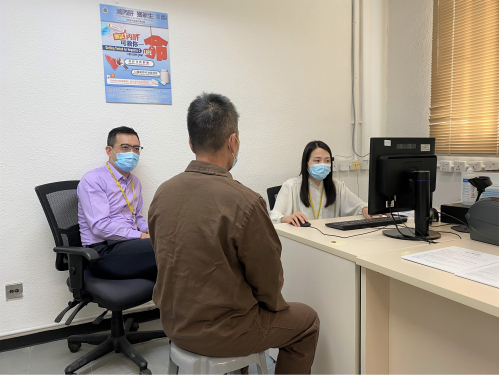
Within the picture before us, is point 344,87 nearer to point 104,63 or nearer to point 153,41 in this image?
point 153,41

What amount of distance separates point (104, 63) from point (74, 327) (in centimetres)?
182

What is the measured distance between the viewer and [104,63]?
7.98 feet

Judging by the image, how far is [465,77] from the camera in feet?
9.01

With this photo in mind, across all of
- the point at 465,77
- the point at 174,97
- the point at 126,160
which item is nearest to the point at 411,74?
the point at 465,77

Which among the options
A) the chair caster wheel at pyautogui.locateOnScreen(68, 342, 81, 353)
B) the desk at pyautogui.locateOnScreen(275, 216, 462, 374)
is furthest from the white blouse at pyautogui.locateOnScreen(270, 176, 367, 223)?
the chair caster wheel at pyautogui.locateOnScreen(68, 342, 81, 353)

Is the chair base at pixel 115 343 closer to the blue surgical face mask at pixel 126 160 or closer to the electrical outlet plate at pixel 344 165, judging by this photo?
the blue surgical face mask at pixel 126 160

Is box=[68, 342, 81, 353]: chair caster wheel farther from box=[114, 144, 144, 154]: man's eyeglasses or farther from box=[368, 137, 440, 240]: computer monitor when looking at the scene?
box=[368, 137, 440, 240]: computer monitor

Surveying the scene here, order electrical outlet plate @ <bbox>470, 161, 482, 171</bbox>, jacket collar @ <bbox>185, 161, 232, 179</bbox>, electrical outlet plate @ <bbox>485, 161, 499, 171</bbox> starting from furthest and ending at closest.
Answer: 1. electrical outlet plate @ <bbox>470, 161, 482, 171</bbox>
2. electrical outlet plate @ <bbox>485, 161, 499, 171</bbox>
3. jacket collar @ <bbox>185, 161, 232, 179</bbox>

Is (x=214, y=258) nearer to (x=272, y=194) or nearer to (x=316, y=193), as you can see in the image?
(x=316, y=193)

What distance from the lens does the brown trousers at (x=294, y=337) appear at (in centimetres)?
127

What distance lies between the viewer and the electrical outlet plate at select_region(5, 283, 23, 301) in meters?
2.28

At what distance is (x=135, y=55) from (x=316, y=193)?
1.61m

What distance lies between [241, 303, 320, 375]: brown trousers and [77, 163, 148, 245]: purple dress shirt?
1283 millimetres

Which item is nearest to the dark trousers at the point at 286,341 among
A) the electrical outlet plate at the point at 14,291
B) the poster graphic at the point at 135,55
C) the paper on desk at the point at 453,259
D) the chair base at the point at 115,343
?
the paper on desk at the point at 453,259
